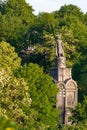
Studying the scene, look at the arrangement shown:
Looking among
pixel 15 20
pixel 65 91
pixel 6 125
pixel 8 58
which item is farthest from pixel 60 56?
pixel 6 125

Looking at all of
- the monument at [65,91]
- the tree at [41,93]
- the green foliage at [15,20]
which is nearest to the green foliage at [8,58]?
the monument at [65,91]

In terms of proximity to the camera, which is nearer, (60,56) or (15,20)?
(60,56)

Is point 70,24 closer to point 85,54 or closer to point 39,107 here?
point 85,54

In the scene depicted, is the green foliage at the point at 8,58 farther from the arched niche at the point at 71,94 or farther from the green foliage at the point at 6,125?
the green foliage at the point at 6,125

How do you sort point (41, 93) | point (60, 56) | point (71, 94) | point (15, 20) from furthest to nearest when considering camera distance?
point (15, 20) < point (60, 56) < point (71, 94) < point (41, 93)

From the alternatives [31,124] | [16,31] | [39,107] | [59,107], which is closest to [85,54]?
[16,31]

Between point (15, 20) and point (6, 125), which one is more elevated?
point (15, 20)

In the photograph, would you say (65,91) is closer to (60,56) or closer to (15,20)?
(60,56)

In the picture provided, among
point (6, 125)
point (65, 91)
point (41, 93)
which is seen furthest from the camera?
point (65, 91)
